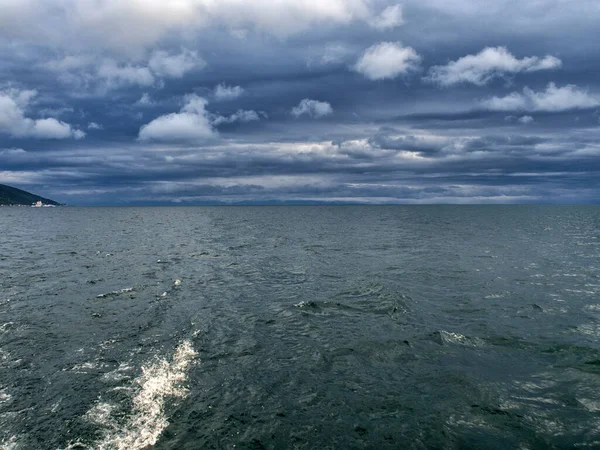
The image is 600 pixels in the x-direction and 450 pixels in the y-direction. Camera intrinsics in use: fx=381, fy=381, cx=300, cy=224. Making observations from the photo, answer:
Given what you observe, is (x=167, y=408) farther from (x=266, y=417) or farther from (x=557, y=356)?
(x=557, y=356)

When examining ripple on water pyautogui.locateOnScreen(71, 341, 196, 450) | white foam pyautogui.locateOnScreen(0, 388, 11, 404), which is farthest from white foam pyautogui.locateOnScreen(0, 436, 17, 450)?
white foam pyautogui.locateOnScreen(0, 388, 11, 404)

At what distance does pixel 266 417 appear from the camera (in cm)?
1318

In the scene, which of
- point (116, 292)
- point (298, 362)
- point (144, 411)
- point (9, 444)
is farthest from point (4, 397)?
point (116, 292)

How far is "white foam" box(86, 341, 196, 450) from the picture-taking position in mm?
11695

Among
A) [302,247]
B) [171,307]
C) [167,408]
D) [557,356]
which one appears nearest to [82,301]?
[171,307]

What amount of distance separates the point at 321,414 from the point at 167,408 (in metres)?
5.47

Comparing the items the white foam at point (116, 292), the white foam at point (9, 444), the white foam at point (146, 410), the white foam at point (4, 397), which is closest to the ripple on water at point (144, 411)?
the white foam at point (146, 410)

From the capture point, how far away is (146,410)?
13414 mm

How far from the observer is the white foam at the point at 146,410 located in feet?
38.4

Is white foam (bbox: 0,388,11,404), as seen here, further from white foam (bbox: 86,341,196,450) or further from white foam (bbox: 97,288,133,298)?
white foam (bbox: 97,288,133,298)

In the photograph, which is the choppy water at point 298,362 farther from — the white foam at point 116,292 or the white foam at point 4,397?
the white foam at point 116,292

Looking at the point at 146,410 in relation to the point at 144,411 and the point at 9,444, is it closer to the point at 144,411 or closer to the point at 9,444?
the point at 144,411

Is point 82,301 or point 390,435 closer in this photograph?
point 390,435

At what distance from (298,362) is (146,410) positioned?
22.3ft
